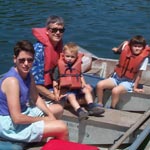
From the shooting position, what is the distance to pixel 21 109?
4.08 metres

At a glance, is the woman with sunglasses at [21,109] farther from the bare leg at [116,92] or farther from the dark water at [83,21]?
the dark water at [83,21]

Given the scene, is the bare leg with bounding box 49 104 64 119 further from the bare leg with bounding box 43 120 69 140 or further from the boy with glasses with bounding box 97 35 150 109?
the boy with glasses with bounding box 97 35 150 109

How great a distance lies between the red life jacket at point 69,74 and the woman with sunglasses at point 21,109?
2.78 feet

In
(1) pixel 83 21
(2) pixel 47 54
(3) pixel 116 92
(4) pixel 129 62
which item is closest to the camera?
(2) pixel 47 54

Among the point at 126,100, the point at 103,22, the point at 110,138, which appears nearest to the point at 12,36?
the point at 103,22

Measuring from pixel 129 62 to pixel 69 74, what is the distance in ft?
3.06

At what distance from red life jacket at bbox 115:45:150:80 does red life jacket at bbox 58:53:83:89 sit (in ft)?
2.60

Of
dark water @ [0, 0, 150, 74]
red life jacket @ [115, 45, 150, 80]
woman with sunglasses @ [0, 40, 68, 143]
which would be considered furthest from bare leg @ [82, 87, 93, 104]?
dark water @ [0, 0, 150, 74]

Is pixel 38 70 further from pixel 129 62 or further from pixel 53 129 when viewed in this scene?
pixel 129 62

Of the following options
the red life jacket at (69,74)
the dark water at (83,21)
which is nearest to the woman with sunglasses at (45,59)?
the red life jacket at (69,74)

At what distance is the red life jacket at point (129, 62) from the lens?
17.9 feet

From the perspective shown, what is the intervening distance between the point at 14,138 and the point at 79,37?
23.9ft

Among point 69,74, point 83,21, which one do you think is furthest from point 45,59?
point 83,21

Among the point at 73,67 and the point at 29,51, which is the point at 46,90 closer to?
the point at 73,67
